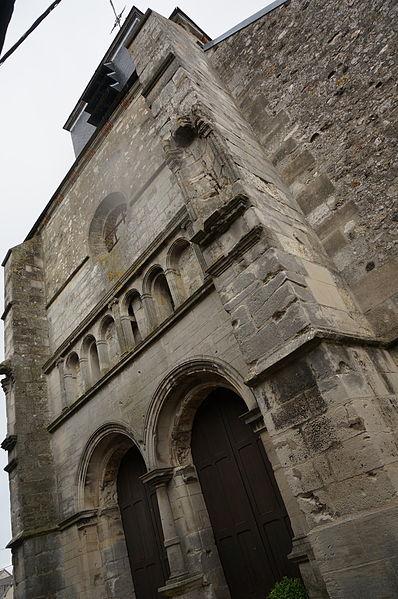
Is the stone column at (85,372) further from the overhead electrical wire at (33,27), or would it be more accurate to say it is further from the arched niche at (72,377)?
the overhead electrical wire at (33,27)

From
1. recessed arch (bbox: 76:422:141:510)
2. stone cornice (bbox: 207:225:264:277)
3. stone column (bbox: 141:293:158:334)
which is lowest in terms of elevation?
recessed arch (bbox: 76:422:141:510)

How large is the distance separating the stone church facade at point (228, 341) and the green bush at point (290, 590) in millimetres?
281

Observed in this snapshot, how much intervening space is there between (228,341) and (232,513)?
206cm

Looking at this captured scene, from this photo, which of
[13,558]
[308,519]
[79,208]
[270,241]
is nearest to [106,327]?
[79,208]

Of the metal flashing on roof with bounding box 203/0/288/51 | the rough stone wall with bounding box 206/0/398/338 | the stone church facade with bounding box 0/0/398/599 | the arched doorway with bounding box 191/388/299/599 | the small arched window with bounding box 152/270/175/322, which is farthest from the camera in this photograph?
the small arched window with bounding box 152/270/175/322

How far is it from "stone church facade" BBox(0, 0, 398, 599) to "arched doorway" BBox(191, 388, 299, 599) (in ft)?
0.08

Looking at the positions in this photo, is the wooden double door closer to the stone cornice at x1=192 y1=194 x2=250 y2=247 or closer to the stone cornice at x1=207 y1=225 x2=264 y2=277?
the stone cornice at x1=207 y1=225 x2=264 y2=277

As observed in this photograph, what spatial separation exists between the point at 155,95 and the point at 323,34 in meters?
2.18

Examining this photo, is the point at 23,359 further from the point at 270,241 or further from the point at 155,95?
the point at 270,241

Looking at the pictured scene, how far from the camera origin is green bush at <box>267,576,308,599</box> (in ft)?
12.2

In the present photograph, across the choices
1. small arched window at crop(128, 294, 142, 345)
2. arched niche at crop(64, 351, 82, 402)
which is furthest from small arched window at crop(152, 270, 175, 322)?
arched niche at crop(64, 351, 82, 402)

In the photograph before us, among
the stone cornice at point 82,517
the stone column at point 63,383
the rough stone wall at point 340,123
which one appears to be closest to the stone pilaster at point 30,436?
the stone cornice at point 82,517

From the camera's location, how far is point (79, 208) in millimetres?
9094

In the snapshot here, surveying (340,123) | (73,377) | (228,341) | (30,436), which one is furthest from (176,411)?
(340,123)
